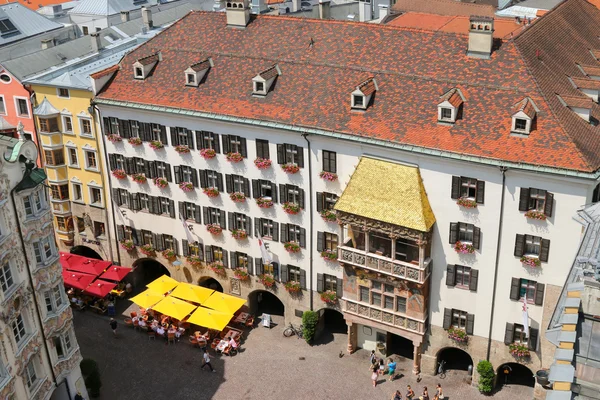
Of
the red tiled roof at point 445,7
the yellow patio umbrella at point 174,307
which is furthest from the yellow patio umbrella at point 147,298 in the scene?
the red tiled roof at point 445,7

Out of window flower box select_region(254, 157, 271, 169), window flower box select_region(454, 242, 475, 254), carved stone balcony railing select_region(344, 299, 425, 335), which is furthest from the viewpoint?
window flower box select_region(254, 157, 271, 169)

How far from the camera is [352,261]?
174ft

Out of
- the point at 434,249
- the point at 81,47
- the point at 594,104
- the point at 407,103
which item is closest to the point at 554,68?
the point at 594,104

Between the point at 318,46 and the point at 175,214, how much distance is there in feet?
57.1

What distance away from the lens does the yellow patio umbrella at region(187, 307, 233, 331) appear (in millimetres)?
58469

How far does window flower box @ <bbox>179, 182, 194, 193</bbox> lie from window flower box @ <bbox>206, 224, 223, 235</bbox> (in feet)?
10.3

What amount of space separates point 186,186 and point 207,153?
3681mm

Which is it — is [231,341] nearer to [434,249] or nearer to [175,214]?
[175,214]

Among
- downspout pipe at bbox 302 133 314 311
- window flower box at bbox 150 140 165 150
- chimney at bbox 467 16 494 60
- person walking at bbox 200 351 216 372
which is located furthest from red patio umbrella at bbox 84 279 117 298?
chimney at bbox 467 16 494 60

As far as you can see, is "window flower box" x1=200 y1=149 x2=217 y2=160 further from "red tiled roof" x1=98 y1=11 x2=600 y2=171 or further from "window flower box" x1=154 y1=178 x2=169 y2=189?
"window flower box" x1=154 y1=178 x2=169 y2=189

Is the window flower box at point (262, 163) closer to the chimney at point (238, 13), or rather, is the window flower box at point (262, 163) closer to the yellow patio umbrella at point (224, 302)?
the yellow patio umbrella at point (224, 302)

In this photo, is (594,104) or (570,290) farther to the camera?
(594,104)

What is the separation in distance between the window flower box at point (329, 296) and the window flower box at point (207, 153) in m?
13.0

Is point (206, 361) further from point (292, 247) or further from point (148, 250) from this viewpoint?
point (148, 250)
